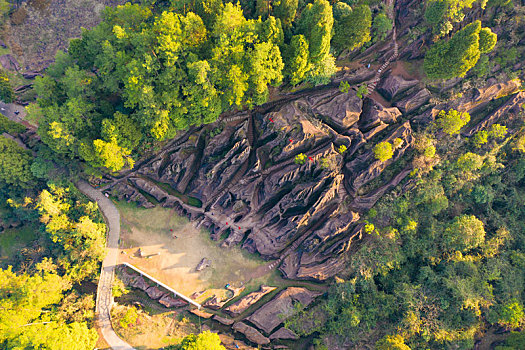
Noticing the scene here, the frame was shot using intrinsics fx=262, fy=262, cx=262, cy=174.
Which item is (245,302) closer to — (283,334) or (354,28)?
(283,334)

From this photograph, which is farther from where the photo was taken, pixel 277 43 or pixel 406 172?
pixel 406 172

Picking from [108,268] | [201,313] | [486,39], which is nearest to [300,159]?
[201,313]

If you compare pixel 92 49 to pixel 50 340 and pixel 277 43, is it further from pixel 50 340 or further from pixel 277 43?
pixel 50 340

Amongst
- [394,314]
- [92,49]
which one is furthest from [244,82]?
[394,314]

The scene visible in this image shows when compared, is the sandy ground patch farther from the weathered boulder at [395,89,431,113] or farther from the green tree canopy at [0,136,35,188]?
the weathered boulder at [395,89,431,113]

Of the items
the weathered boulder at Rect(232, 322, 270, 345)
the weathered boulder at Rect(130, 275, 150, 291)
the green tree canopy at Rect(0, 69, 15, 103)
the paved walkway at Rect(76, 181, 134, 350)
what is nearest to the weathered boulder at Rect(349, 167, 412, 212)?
the weathered boulder at Rect(232, 322, 270, 345)
